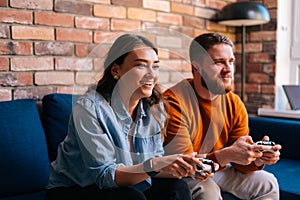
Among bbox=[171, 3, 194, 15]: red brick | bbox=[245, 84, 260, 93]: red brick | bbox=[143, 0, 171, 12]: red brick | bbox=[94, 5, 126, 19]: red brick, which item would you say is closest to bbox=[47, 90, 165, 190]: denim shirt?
bbox=[94, 5, 126, 19]: red brick

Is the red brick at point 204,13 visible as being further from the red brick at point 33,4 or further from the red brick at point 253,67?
the red brick at point 33,4

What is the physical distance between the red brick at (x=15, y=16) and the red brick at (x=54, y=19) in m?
0.04

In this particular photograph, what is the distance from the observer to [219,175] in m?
1.65

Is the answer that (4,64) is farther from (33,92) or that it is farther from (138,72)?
(138,72)

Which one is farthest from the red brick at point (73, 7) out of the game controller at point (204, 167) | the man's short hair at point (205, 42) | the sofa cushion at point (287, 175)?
the sofa cushion at point (287, 175)

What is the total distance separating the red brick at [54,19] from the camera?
1.72m

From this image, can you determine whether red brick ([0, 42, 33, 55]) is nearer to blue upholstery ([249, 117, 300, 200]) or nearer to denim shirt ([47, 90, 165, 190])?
denim shirt ([47, 90, 165, 190])

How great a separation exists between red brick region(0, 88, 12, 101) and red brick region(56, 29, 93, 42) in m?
0.35

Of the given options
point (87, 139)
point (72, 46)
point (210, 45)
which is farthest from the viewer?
point (72, 46)

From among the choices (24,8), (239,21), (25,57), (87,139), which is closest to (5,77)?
(25,57)

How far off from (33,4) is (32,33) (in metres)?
0.13

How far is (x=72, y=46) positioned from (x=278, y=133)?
1.22 m

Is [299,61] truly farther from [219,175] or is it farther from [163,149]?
[163,149]

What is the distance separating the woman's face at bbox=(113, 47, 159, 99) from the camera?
1331 millimetres
